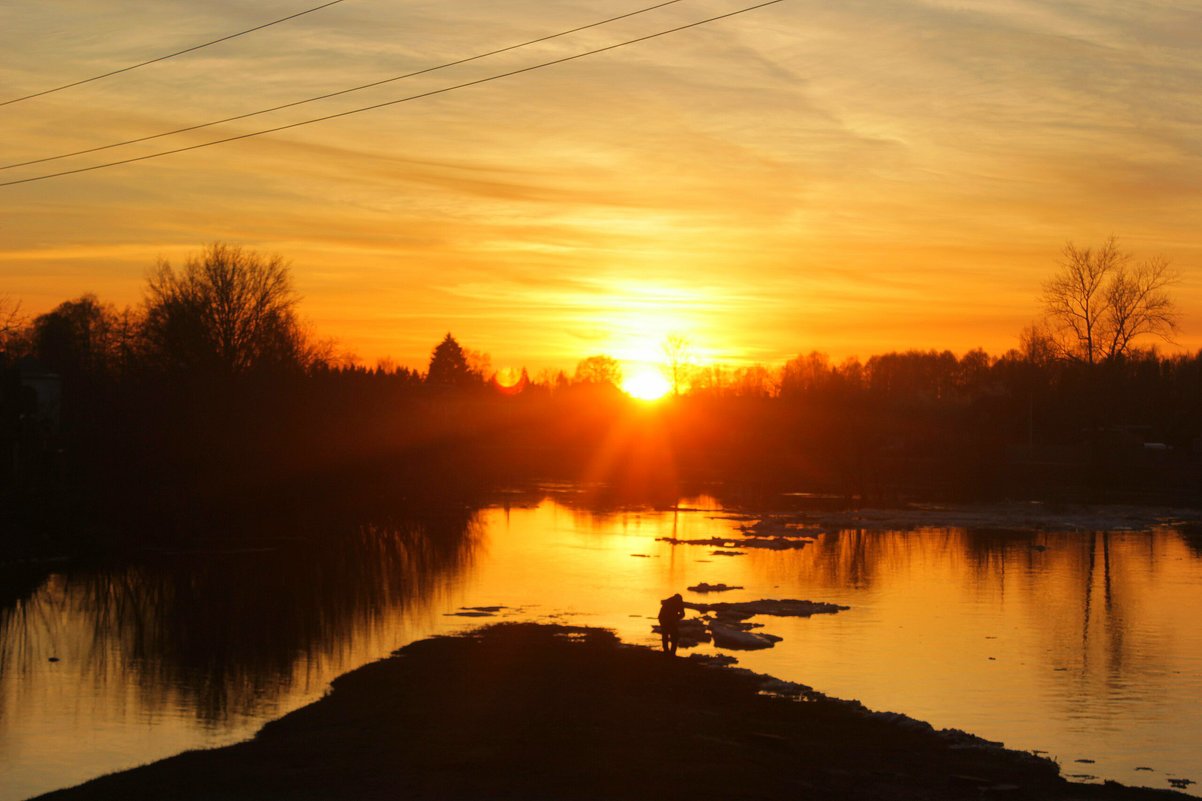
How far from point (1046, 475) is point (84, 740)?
321 ft

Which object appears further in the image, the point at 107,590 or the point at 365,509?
the point at 365,509

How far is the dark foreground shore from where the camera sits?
15438 mm

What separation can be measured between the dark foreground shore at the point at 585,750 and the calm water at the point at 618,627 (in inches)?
64.7

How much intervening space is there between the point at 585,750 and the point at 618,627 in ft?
40.7

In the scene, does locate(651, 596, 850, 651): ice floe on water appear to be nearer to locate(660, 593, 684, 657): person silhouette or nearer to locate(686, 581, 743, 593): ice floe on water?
locate(686, 581, 743, 593): ice floe on water

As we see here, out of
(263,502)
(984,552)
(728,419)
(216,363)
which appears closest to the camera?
(984,552)

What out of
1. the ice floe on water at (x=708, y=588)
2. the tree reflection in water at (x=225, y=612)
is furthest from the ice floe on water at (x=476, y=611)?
the ice floe on water at (x=708, y=588)

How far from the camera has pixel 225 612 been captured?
32250 mm

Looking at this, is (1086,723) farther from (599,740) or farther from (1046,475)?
(1046,475)

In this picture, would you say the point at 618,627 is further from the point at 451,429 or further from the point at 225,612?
the point at 451,429

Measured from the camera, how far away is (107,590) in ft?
117

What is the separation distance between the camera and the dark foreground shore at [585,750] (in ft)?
50.6

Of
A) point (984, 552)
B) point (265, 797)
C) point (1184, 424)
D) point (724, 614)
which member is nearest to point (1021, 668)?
point (724, 614)

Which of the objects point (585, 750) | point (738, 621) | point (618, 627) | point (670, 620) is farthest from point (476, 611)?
point (585, 750)
